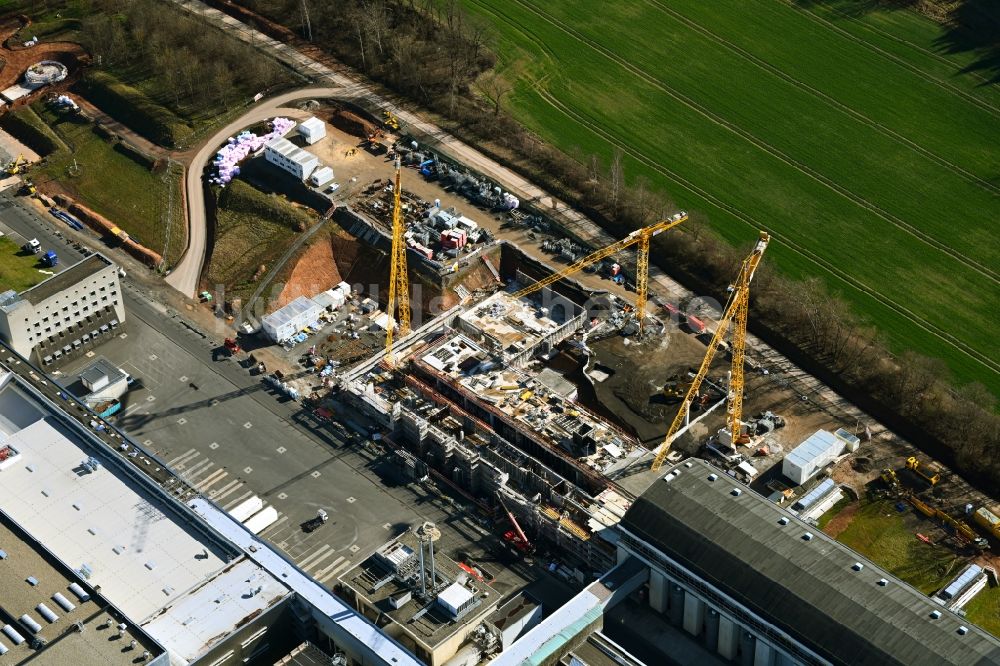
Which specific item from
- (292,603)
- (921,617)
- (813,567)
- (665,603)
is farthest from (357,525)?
(921,617)

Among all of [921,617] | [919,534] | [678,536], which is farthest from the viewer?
[919,534]

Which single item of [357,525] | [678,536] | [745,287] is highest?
[745,287]

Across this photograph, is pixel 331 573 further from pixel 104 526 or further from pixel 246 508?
pixel 104 526

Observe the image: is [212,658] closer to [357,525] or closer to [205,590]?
[205,590]

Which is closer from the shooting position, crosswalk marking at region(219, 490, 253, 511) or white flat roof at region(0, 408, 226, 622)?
white flat roof at region(0, 408, 226, 622)

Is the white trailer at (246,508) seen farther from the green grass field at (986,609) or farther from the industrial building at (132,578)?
the green grass field at (986,609)

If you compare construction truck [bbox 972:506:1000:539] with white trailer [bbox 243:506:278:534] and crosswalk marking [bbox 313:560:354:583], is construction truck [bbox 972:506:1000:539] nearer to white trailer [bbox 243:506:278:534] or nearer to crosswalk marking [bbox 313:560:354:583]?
crosswalk marking [bbox 313:560:354:583]

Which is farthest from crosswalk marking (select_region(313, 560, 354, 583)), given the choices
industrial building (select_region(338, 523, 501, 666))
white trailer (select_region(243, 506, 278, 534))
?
white trailer (select_region(243, 506, 278, 534))
